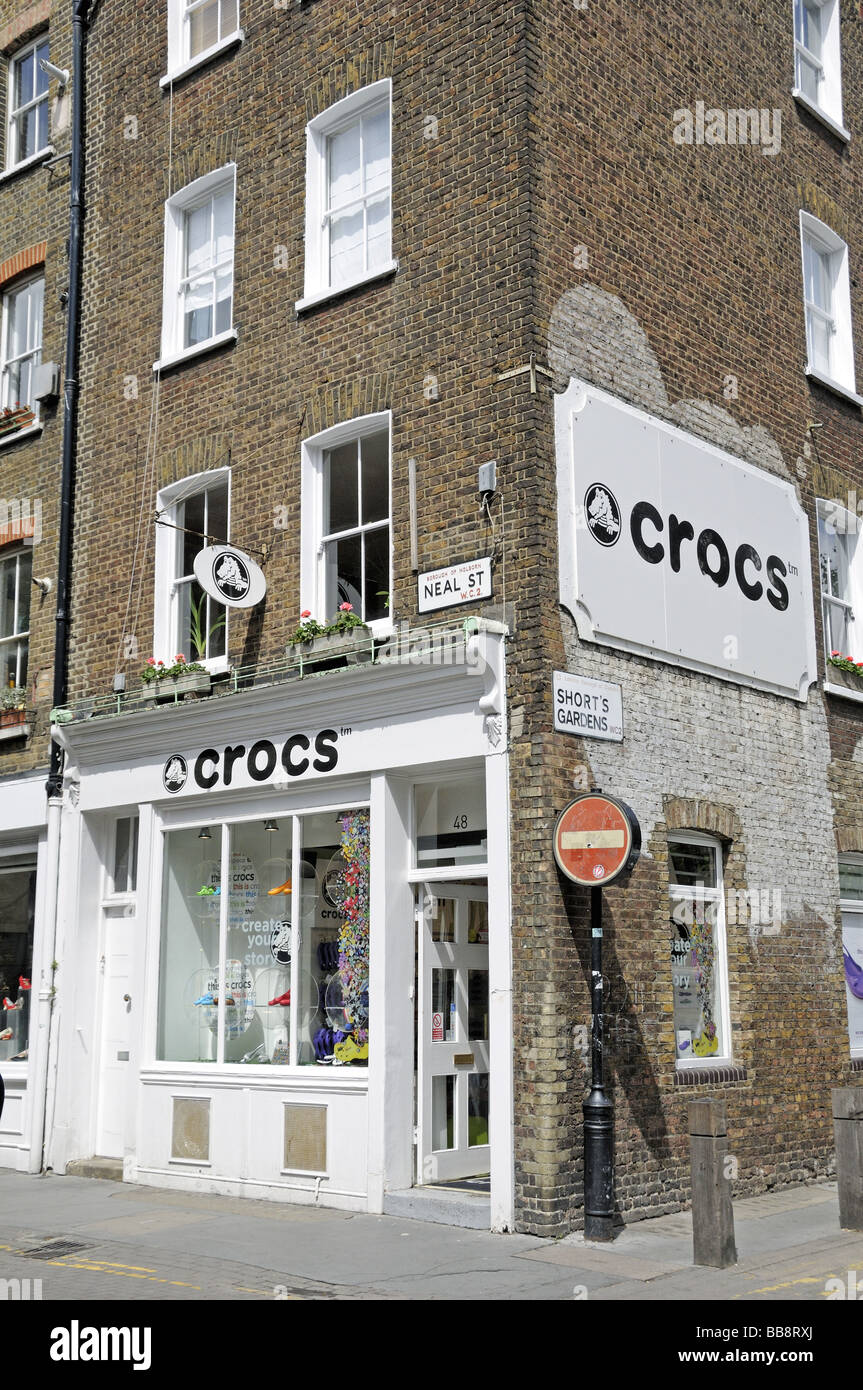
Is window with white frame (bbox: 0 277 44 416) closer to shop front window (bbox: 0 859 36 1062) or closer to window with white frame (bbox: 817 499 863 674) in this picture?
shop front window (bbox: 0 859 36 1062)

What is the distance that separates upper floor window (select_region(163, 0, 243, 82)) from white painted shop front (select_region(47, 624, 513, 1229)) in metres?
7.11

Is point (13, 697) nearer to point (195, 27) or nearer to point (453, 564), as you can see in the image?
point (453, 564)

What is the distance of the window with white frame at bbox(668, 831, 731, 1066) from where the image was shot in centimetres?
1225

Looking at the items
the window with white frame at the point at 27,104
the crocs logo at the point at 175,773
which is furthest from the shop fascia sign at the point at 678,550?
the window with white frame at the point at 27,104

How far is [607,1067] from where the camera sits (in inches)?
430

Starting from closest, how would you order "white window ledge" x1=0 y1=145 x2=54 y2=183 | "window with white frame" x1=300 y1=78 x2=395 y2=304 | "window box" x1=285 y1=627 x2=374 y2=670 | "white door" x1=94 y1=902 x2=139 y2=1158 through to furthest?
"window box" x1=285 y1=627 x2=374 y2=670, "window with white frame" x1=300 y1=78 x2=395 y2=304, "white door" x1=94 y1=902 x2=139 y2=1158, "white window ledge" x1=0 y1=145 x2=54 y2=183

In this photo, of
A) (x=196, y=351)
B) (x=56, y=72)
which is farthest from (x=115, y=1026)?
(x=56, y=72)

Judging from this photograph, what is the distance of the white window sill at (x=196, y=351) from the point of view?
1401cm

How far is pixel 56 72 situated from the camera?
1656 centimetres

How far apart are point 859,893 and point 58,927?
836cm

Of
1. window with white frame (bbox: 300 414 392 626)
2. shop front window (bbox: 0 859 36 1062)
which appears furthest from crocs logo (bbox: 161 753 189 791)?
shop front window (bbox: 0 859 36 1062)

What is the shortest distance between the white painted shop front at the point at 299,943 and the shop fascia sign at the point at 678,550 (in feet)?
4.62

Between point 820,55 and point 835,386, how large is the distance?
4.56 metres

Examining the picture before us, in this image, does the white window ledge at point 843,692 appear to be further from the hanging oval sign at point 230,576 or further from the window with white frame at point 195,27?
the window with white frame at point 195,27
